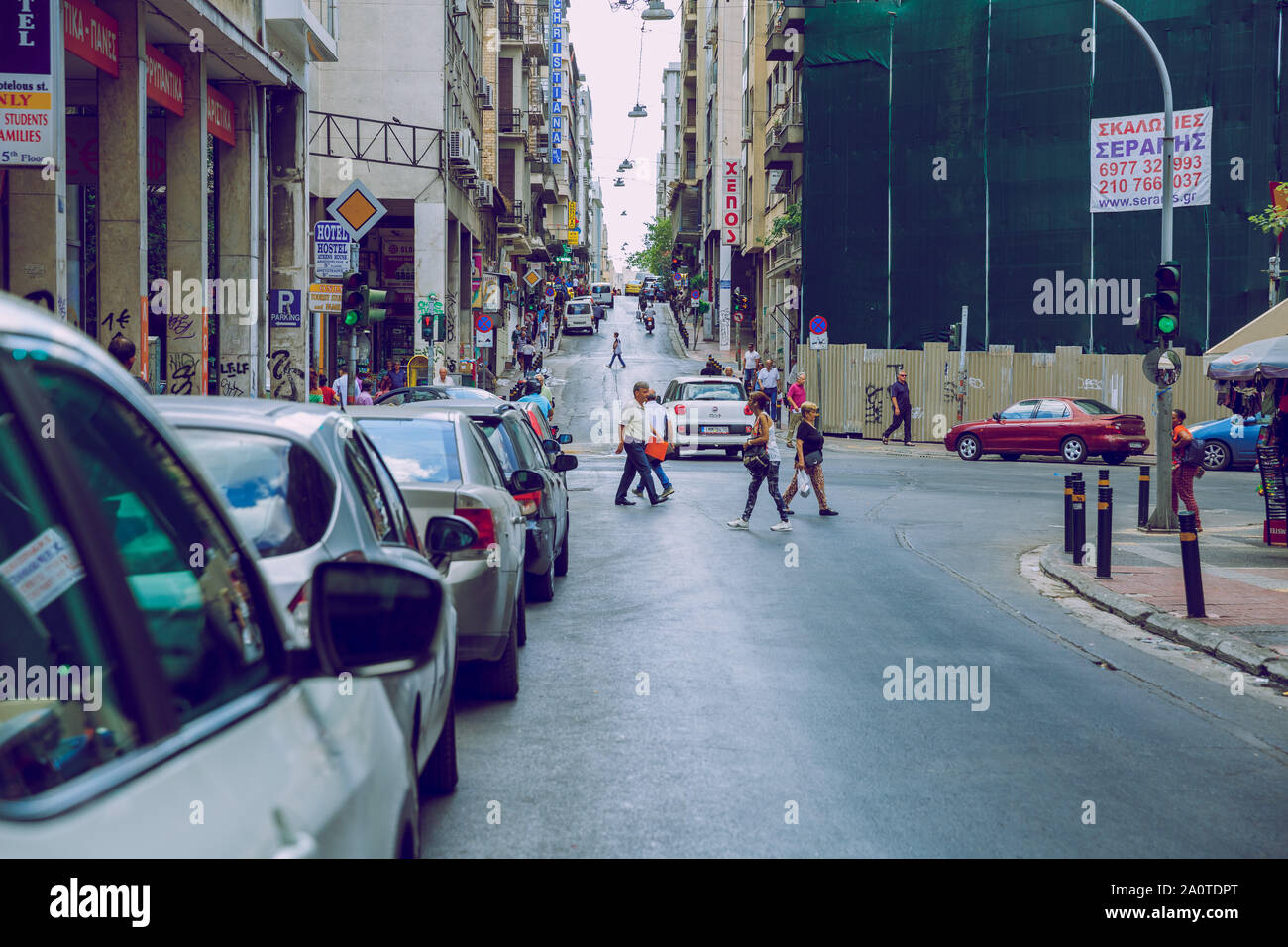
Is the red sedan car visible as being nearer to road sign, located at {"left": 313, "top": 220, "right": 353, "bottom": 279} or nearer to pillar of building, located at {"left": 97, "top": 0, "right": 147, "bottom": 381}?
road sign, located at {"left": 313, "top": 220, "right": 353, "bottom": 279}

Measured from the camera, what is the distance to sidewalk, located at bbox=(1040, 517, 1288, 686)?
1043cm

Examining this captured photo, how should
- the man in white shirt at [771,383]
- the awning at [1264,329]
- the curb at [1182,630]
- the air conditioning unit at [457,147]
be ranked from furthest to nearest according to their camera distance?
the air conditioning unit at [457,147]
the man in white shirt at [771,383]
the awning at [1264,329]
the curb at [1182,630]

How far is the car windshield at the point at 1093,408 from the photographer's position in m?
33.4

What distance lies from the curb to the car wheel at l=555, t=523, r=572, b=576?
4849 millimetres

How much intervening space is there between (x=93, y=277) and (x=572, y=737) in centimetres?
1920

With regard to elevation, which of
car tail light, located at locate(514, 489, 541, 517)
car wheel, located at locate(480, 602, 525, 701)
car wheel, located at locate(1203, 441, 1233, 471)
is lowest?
car wheel, located at locate(480, 602, 525, 701)

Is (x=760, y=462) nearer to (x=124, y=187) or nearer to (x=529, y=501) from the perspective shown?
(x=529, y=501)

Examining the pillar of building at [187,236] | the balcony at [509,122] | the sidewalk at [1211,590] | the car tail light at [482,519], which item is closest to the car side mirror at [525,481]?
the car tail light at [482,519]

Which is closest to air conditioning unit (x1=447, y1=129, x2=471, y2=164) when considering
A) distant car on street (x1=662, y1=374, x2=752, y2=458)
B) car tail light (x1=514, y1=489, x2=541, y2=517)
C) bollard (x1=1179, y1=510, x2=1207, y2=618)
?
distant car on street (x1=662, y1=374, x2=752, y2=458)

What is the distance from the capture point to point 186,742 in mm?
1949

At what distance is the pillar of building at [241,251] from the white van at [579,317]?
63244mm

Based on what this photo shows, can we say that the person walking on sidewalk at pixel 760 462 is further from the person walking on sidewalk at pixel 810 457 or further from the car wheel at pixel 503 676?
the car wheel at pixel 503 676

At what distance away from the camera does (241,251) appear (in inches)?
983
